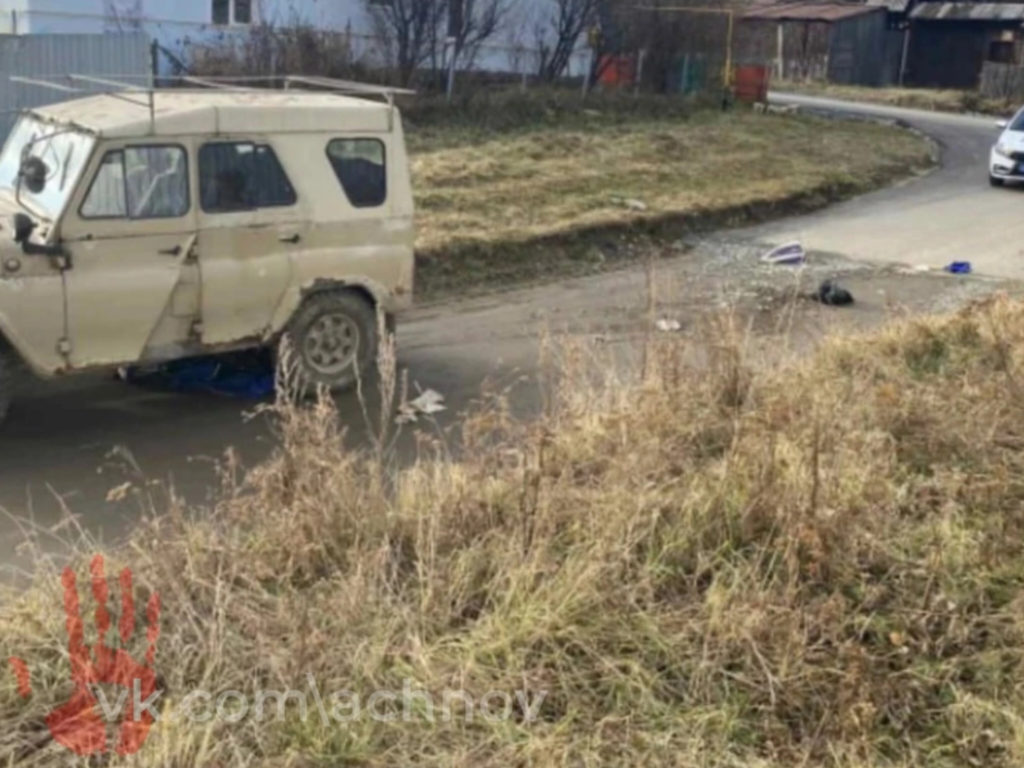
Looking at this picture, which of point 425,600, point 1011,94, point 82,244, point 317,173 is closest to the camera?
point 425,600

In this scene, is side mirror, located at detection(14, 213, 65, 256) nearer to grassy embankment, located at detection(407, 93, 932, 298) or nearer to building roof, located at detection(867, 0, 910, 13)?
grassy embankment, located at detection(407, 93, 932, 298)

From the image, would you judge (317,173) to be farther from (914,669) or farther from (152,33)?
(152,33)

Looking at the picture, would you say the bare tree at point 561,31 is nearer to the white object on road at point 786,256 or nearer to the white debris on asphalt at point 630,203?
the white debris on asphalt at point 630,203

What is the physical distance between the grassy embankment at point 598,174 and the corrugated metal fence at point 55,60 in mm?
4018

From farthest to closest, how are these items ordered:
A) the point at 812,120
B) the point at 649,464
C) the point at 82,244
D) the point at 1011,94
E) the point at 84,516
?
the point at 1011,94, the point at 812,120, the point at 82,244, the point at 84,516, the point at 649,464

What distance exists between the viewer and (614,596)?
4.60 m

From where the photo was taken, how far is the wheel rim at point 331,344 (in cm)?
802

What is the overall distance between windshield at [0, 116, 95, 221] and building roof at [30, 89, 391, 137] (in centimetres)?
9

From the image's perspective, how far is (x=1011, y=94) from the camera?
39.7 metres

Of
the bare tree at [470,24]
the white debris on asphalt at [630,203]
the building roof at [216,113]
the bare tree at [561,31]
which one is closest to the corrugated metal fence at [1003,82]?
the bare tree at [561,31]

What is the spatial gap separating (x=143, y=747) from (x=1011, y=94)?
41739 mm

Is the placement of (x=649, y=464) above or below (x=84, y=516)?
above

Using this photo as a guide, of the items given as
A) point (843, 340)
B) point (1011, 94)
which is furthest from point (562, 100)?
point (1011, 94)

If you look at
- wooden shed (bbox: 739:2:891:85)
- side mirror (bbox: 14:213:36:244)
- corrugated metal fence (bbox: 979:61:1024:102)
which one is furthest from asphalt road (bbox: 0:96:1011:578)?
wooden shed (bbox: 739:2:891:85)
